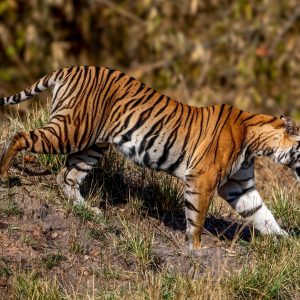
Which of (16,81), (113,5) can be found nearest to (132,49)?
(113,5)

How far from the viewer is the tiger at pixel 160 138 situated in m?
6.92

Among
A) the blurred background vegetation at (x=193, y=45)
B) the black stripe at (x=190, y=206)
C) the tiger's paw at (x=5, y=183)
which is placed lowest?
the blurred background vegetation at (x=193, y=45)

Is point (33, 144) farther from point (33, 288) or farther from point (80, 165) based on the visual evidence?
point (33, 288)

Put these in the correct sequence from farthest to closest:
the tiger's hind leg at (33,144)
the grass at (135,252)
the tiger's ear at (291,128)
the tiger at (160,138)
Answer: the tiger's ear at (291,128), the tiger at (160,138), the tiger's hind leg at (33,144), the grass at (135,252)

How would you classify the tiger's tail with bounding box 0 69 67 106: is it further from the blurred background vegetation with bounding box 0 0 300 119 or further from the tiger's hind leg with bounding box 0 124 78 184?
the blurred background vegetation with bounding box 0 0 300 119

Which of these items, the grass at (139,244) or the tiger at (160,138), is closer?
the grass at (139,244)

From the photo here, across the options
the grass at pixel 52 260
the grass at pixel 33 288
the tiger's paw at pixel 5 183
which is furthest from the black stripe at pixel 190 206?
the grass at pixel 33 288

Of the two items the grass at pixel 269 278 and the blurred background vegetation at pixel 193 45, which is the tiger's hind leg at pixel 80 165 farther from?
the blurred background vegetation at pixel 193 45

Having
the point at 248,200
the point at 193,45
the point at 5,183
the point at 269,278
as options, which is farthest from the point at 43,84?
the point at 193,45

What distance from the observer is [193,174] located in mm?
6945

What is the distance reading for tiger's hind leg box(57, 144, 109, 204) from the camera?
7289mm

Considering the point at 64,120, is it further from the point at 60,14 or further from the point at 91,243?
the point at 60,14

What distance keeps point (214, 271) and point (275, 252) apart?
52 cm

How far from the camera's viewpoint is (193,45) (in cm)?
1445
